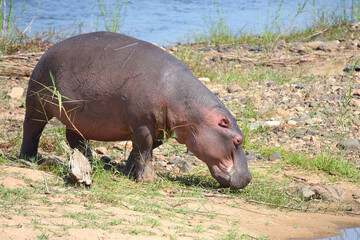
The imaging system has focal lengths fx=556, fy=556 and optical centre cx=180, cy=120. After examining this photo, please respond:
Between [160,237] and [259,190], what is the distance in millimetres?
1836

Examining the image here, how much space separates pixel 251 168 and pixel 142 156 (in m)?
1.54

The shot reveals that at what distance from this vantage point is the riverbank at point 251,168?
397 centimetres

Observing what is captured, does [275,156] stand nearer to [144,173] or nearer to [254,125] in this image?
[254,125]

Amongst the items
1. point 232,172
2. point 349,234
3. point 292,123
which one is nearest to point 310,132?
point 292,123

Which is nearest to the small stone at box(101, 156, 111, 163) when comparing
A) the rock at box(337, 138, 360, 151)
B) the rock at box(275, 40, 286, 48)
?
the rock at box(337, 138, 360, 151)

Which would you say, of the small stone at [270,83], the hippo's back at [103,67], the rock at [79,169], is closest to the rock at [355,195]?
the hippo's back at [103,67]

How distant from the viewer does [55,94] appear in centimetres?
496

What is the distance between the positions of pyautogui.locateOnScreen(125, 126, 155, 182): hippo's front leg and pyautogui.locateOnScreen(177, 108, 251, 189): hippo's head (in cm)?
34

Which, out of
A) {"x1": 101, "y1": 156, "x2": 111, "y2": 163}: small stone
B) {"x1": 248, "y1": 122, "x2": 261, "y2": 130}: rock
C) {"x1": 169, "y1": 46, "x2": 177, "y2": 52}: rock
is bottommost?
{"x1": 248, "y1": 122, "x2": 261, "y2": 130}: rock

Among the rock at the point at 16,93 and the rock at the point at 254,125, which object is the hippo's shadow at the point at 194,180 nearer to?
the rock at the point at 254,125

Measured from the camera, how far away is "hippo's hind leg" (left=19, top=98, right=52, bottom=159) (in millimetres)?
5350

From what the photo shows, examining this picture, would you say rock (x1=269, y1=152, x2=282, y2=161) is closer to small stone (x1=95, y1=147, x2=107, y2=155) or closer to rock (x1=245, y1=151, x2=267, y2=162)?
rock (x1=245, y1=151, x2=267, y2=162)

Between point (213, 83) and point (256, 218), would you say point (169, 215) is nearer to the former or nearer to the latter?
point (256, 218)

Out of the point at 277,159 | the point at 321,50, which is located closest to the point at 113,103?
the point at 277,159
